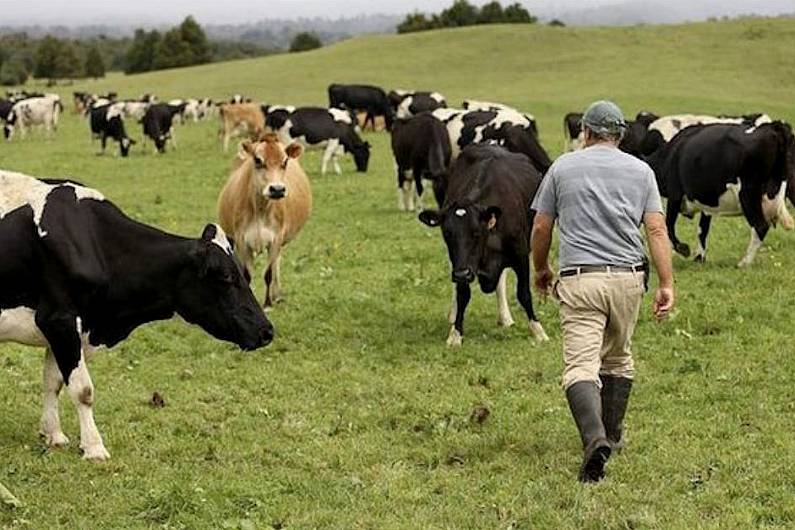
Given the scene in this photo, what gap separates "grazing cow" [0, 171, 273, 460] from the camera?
7.66 meters

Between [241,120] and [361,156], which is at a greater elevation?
[361,156]

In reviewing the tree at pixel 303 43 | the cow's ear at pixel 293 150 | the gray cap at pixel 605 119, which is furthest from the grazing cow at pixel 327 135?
the tree at pixel 303 43

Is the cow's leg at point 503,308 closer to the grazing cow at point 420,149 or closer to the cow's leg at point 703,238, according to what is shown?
the cow's leg at point 703,238

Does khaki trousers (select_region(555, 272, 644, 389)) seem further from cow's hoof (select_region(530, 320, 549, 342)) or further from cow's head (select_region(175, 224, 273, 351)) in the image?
cow's hoof (select_region(530, 320, 549, 342))

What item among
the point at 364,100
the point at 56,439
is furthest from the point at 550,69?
the point at 56,439

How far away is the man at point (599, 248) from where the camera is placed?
23.2ft

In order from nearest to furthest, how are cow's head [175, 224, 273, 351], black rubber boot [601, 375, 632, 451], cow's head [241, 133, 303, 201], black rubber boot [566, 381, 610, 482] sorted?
1. black rubber boot [566, 381, 610, 482]
2. black rubber boot [601, 375, 632, 451]
3. cow's head [175, 224, 273, 351]
4. cow's head [241, 133, 303, 201]

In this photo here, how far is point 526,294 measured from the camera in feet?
38.4

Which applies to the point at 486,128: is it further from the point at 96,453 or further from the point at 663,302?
the point at 96,453

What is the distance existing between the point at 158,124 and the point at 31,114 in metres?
9.94

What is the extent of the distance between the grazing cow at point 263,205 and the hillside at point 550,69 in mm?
31626

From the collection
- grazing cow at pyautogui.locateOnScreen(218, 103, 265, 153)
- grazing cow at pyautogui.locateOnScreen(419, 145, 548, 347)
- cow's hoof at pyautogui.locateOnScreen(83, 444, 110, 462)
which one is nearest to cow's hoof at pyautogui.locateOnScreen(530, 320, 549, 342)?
grazing cow at pyautogui.locateOnScreen(419, 145, 548, 347)

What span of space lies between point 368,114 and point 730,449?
37021 mm

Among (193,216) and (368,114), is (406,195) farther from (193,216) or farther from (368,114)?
(368,114)
